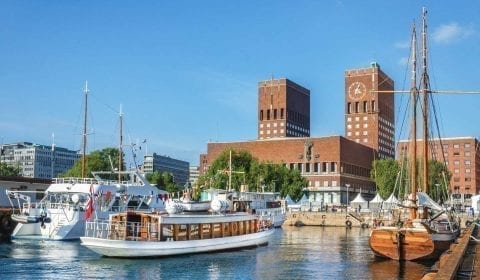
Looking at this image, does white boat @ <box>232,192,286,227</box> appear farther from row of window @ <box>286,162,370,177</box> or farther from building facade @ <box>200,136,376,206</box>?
row of window @ <box>286,162,370,177</box>

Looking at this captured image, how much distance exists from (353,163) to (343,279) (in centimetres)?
14915

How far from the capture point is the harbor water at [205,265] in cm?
4181

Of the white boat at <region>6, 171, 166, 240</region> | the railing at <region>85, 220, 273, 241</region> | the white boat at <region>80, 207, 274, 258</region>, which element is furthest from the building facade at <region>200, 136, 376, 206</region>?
the railing at <region>85, 220, 273, 241</region>

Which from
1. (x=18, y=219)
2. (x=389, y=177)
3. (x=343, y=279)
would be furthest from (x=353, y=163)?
(x=343, y=279)

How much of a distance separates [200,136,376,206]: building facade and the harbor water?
113831mm

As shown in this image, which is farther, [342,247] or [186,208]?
[342,247]

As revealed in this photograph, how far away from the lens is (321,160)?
178 m

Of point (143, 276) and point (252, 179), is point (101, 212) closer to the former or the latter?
point (143, 276)

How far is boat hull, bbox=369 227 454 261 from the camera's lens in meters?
46.5

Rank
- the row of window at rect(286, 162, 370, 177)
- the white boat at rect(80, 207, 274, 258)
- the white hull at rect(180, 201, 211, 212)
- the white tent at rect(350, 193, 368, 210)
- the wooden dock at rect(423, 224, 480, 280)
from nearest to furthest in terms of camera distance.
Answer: the wooden dock at rect(423, 224, 480, 280) < the white boat at rect(80, 207, 274, 258) < the white hull at rect(180, 201, 211, 212) < the white tent at rect(350, 193, 368, 210) < the row of window at rect(286, 162, 370, 177)

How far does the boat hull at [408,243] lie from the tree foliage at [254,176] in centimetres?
8244

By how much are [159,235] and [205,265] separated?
17.9 feet

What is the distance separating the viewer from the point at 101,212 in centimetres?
6981

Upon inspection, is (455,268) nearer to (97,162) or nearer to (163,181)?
(97,162)
